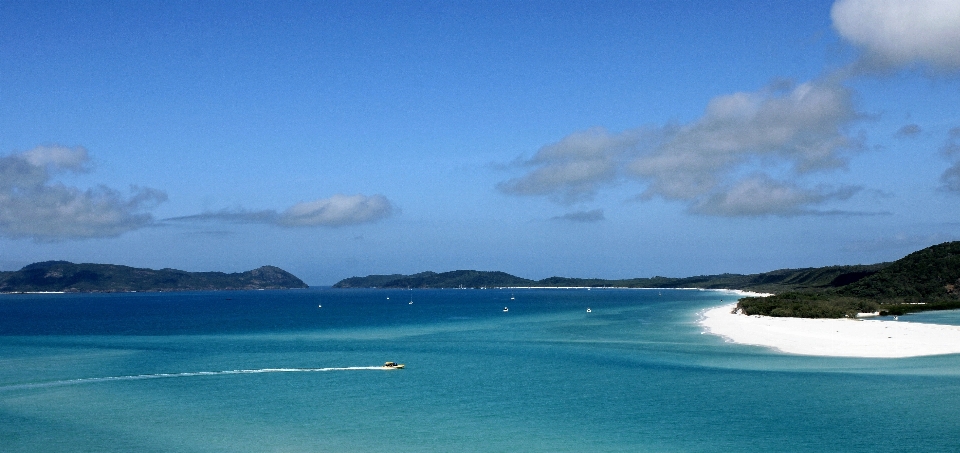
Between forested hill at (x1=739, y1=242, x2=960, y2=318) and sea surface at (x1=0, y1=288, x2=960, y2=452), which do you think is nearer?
sea surface at (x1=0, y1=288, x2=960, y2=452)

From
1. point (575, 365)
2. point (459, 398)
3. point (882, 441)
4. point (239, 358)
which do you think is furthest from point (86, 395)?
point (882, 441)

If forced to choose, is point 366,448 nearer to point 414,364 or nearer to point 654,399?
point 654,399

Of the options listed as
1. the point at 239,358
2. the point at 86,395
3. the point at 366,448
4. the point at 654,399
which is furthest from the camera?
the point at 239,358

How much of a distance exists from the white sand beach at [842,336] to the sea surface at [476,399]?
4016mm

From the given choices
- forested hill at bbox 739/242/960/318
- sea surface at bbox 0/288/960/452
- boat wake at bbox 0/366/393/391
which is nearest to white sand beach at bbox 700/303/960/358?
sea surface at bbox 0/288/960/452

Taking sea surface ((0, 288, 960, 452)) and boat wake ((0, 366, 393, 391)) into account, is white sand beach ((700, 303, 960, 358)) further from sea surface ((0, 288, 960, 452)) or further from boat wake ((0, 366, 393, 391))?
boat wake ((0, 366, 393, 391))

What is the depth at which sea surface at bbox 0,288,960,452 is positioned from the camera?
101ft

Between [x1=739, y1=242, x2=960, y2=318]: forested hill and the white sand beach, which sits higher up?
[x1=739, y1=242, x2=960, y2=318]: forested hill

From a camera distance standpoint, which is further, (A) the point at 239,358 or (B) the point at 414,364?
(A) the point at 239,358

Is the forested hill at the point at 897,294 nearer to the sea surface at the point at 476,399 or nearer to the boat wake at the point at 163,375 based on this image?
the sea surface at the point at 476,399

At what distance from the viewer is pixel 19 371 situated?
2116 inches

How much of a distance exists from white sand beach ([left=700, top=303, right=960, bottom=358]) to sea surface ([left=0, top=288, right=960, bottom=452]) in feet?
13.2

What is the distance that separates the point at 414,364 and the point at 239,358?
1661cm

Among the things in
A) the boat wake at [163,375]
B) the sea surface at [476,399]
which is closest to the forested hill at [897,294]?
the sea surface at [476,399]
